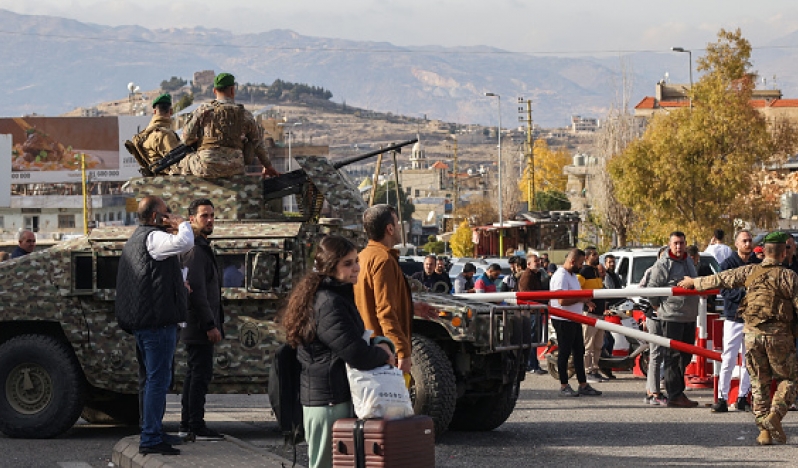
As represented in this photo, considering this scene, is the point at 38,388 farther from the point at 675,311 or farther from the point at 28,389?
the point at 675,311

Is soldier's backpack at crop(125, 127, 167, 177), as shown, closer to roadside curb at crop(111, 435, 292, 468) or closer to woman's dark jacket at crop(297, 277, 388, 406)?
roadside curb at crop(111, 435, 292, 468)

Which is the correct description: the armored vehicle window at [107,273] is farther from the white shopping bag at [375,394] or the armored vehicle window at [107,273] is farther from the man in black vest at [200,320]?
the white shopping bag at [375,394]

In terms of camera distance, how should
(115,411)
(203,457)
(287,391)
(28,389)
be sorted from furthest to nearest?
1. (115,411)
2. (28,389)
3. (203,457)
4. (287,391)

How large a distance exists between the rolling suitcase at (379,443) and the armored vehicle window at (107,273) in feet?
17.9

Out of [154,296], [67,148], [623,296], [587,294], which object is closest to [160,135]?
[154,296]

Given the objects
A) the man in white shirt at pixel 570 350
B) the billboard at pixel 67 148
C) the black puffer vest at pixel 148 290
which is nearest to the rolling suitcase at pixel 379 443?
the black puffer vest at pixel 148 290

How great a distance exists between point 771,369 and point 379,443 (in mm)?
5749

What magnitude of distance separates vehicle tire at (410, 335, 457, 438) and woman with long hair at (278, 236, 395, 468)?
13.5 feet

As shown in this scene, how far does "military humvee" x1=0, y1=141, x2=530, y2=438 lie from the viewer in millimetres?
12133

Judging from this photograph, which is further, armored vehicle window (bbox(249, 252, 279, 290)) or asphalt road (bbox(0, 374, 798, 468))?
armored vehicle window (bbox(249, 252, 279, 290))

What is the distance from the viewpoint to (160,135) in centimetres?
1407

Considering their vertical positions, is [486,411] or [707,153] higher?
[707,153]

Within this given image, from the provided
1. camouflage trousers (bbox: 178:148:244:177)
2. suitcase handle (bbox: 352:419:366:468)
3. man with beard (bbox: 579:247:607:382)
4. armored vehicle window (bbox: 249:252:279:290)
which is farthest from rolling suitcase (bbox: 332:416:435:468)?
man with beard (bbox: 579:247:607:382)

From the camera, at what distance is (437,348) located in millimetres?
11961
